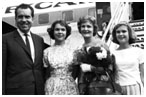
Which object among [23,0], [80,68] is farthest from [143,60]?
[23,0]

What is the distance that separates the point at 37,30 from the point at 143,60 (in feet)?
4.24

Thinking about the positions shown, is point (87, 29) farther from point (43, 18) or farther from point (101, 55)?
point (43, 18)

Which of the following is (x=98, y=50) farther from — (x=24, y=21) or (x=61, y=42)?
(x=24, y=21)

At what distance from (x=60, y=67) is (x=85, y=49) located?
330 millimetres

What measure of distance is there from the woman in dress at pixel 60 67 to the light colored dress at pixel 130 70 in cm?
50

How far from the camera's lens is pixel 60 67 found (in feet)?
9.41

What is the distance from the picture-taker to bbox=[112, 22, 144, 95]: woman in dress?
2840 mm

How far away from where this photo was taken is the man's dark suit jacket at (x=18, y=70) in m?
2.83

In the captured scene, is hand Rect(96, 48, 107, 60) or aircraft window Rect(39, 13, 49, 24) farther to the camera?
aircraft window Rect(39, 13, 49, 24)

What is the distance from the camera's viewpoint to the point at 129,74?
284 centimetres

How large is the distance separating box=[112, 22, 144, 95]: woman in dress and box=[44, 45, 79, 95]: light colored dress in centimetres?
50

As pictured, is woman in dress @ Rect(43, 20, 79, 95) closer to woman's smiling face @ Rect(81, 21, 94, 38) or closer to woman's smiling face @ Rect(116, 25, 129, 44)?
woman's smiling face @ Rect(81, 21, 94, 38)

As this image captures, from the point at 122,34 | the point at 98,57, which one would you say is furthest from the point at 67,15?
the point at 98,57

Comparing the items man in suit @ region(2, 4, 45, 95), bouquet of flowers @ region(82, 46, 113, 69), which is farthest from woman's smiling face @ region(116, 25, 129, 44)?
man in suit @ region(2, 4, 45, 95)
